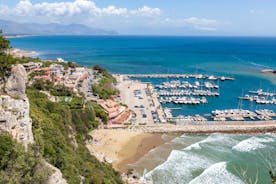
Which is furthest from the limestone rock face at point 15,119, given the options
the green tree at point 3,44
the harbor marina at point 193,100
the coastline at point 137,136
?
the harbor marina at point 193,100

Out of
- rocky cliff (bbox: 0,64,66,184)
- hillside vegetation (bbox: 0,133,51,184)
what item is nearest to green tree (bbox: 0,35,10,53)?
rocky cliff (bbox: 0,64,66,184)

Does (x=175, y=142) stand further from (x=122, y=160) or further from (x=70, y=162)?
(x=70, y=162)

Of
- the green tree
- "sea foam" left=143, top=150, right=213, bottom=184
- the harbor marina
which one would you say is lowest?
"sea foam" left=143, top=150, right=213, bottom=184

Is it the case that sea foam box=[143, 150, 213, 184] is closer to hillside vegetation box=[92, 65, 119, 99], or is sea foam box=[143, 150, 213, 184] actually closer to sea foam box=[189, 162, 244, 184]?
sea foam box=[189, 162, 244, 184]

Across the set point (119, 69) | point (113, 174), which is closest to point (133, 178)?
point (113, 174)

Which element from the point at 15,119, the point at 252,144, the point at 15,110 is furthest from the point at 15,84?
the point at 252,144

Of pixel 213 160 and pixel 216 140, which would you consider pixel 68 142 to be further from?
pixel 216 140

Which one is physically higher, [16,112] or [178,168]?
[16,112]
